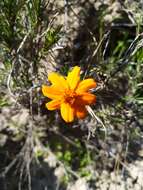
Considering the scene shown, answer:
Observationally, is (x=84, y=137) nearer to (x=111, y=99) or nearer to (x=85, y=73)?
(x=111, y=99)

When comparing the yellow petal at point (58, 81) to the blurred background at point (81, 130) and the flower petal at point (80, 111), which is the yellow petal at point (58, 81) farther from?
the blurred background at point (81, 130)

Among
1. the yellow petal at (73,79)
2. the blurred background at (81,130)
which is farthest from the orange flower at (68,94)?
the blurred background at (81,130)

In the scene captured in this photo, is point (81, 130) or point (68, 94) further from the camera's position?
point (81, 130)

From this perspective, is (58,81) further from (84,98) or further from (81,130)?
(81,130)

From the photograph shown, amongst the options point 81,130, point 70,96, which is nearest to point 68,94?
point 70,96

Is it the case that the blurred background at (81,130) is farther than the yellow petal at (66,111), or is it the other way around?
the blurred background at (81,130)

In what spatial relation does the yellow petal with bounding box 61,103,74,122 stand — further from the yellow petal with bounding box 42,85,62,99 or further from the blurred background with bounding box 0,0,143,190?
the blurred background with bounding box 0,0,143,190

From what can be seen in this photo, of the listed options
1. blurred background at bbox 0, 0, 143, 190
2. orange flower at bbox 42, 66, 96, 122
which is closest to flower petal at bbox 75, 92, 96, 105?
orange flower at bbox 42, 66, 96, 122
